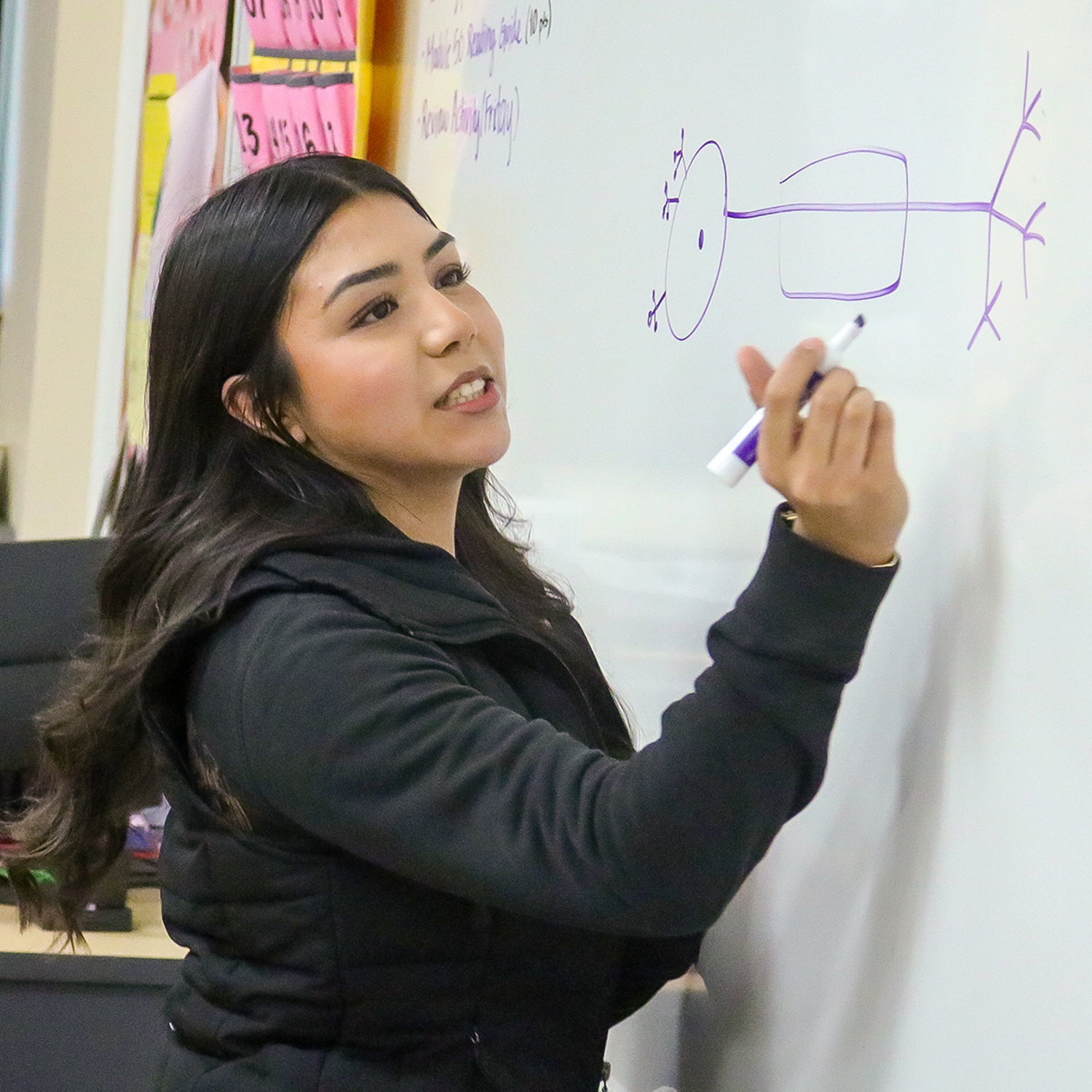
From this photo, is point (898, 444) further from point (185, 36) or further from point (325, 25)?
point (185, 36)

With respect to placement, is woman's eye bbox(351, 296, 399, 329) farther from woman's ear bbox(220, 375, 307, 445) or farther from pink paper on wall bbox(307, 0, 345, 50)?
pink paper on wall bbox(307, 0, 345, 50)

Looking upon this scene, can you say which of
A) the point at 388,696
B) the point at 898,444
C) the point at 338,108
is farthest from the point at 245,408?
the point at 338,108

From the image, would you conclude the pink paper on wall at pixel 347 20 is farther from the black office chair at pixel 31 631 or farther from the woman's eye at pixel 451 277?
the woman's eye at pixel 451 277

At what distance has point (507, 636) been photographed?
72 cm

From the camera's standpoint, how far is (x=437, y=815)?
0.57 m

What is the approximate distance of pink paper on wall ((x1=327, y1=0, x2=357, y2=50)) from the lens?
4.84 feet

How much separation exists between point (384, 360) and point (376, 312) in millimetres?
37

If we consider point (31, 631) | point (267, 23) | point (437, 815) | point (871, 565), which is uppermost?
point (267, 23)

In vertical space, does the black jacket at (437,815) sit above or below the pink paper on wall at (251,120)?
below

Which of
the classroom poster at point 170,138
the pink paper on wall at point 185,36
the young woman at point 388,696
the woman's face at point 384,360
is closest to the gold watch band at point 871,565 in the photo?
the young woman at point 388,696

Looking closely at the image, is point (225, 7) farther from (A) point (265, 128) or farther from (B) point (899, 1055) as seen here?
(B) point (899, 1055)

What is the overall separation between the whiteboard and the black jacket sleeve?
0.09 feet

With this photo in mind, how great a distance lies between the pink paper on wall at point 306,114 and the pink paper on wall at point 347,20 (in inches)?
3.1

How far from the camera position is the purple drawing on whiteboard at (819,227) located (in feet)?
1.82
